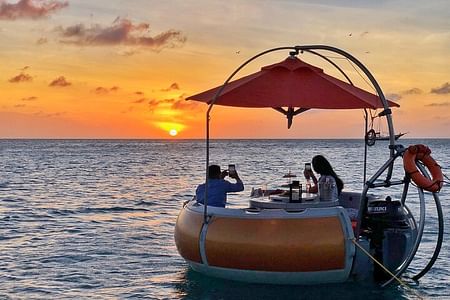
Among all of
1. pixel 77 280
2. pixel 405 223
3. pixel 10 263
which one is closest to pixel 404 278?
pixel 405 223

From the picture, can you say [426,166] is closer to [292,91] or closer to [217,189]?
[292,91]

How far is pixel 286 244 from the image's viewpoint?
10.0m

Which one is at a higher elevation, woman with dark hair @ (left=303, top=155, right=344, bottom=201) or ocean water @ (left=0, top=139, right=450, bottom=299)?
woman with dark hair @ (left=303, top=155, right=344, bottom=201)

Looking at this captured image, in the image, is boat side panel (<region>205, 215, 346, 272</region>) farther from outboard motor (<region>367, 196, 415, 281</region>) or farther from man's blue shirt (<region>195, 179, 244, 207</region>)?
man's blue shirt (<region>195, 179, 244, 207</region>)

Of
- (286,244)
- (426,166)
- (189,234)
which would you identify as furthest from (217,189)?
(426,166)

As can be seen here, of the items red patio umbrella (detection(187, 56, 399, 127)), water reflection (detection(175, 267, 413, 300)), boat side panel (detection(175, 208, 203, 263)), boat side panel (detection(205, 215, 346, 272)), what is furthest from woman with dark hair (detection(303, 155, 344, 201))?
boat side panel (detection(175, 208, 203, 263))

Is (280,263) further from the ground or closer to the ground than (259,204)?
closer to the ground

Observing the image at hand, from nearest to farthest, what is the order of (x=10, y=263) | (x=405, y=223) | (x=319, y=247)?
(x=319, y=247) < (x=405, y=223) < (x=10, y=263)

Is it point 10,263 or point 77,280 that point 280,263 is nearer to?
point 77,280

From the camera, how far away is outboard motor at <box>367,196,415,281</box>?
10.6m

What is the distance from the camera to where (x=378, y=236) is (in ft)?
34.9

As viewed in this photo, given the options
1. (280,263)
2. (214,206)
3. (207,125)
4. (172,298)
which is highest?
(207,125)

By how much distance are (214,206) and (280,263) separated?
1928 millimetres

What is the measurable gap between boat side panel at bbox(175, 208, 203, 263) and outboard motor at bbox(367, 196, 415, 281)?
9.63ft
